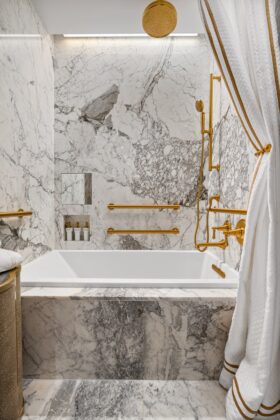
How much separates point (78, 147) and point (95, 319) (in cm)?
160

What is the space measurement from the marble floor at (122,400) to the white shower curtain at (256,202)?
0.44 feet

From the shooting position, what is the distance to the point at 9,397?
1081mm

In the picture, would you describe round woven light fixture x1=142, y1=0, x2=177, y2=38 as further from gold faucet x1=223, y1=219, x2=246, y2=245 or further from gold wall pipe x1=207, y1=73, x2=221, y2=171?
gold faucet x1=223, y1=219, x2=246, y2=245

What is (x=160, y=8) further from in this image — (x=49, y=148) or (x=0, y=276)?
(x=0, y=276)

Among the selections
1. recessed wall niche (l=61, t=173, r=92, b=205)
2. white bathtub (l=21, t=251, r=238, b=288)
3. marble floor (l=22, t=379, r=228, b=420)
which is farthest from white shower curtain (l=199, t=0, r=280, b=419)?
recessed wall niche (l=61, t=173, r=92, b=205)

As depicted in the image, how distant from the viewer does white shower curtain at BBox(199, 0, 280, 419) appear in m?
1.12

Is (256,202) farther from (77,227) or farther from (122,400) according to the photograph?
(77,227)

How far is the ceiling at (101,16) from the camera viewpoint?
200cm

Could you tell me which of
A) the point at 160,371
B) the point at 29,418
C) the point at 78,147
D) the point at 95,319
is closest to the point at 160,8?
the point at 78,147

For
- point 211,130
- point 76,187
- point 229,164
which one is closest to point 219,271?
point 229,164

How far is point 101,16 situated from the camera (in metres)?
2.16

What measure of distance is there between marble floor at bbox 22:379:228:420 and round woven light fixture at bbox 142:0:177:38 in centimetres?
202

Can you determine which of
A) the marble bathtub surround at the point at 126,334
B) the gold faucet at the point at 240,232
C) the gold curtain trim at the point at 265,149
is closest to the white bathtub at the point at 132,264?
the gold faucet at the point at 240,232

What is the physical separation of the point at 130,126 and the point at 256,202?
158 cm
